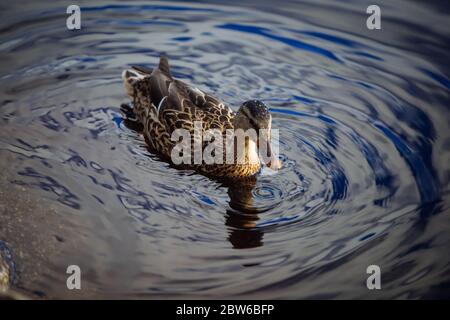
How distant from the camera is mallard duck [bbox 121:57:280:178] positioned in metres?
7.42

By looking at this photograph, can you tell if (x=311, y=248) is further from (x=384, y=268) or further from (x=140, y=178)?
(x=140, y=178)

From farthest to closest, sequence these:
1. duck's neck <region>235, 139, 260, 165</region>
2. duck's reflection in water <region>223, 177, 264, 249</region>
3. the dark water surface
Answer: duck's neck <region>235, 139, 260, 165</region> → duck's reflection in water <region>223, 177, 264, 249</region> → the dark water surface

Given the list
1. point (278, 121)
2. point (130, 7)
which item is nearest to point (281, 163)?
point (278, 121)

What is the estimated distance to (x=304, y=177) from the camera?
7.56 metres

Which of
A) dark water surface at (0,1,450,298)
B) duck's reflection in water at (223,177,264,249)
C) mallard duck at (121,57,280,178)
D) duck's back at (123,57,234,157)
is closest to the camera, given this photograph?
dark water surface at (0,1,450,298)

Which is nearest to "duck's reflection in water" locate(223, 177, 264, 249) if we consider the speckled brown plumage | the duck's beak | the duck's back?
the speckled brown plumage

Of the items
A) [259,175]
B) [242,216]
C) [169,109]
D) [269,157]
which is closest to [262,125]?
[269,157]

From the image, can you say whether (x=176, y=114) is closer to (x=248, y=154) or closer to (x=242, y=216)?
(x=248, y=154)

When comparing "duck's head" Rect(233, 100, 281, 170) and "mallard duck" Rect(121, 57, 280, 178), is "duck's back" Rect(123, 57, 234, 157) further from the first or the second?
"duck's head" Rect(233, 100, 281, 170)

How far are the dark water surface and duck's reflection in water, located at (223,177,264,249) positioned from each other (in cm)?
3

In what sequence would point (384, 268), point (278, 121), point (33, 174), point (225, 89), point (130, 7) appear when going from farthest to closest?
point (130, 7) < point (225, 89) < point (278, 121) < point (33, 174) < point (384, 268)

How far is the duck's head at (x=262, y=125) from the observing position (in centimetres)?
724
